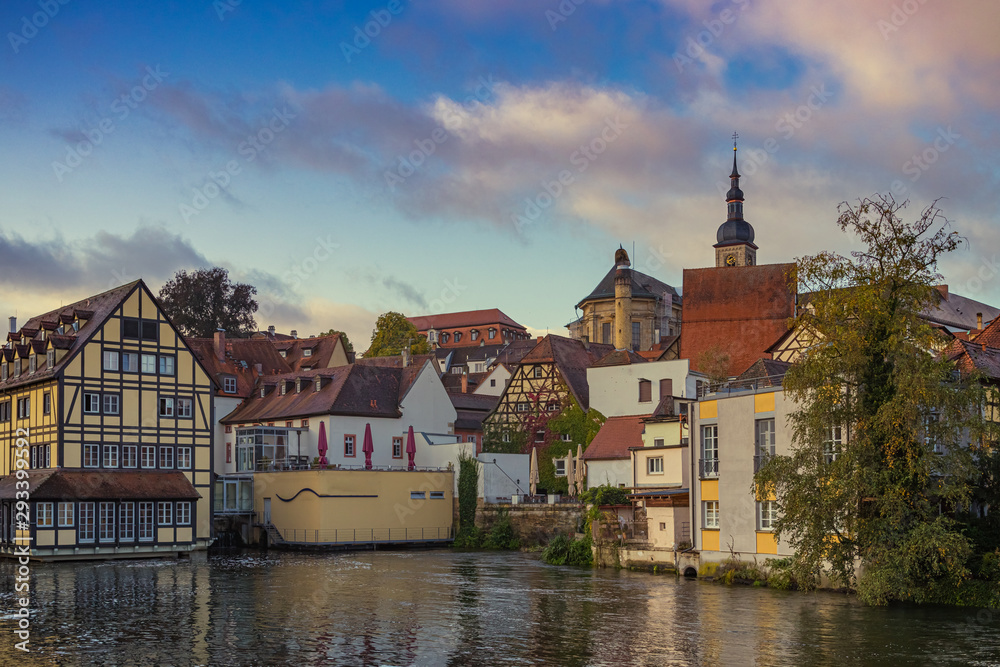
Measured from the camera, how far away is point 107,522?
44500mm

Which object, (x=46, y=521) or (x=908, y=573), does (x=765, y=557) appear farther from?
(x=46, y=521)

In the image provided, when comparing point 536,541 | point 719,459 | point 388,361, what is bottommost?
point 536,541

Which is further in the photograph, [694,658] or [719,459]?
[719,459]

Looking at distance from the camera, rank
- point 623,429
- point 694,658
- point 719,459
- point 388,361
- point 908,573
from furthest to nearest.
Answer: point 388,361, point 623,429, point 719,459, point 908,573, point 694,658

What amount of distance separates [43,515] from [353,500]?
14.1 metres

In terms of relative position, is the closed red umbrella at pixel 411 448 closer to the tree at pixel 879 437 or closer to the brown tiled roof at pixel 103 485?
the brown tiled roof at pixel 103 485

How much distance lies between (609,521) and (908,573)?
15477 millimetres

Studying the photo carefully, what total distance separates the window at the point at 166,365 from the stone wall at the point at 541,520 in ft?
53.8

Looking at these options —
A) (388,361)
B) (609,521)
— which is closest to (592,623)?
(609,521)

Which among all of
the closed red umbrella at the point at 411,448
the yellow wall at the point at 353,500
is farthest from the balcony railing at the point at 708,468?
the closed red umbrella at the point at 411,448

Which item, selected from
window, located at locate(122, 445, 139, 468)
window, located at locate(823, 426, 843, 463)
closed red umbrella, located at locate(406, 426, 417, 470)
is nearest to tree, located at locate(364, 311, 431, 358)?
closed red umbrella, located at locate(406, 426, 417, 470)

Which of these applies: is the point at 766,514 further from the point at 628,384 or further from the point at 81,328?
the point at 81,328

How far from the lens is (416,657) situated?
818 inches

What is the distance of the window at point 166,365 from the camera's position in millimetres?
48438
